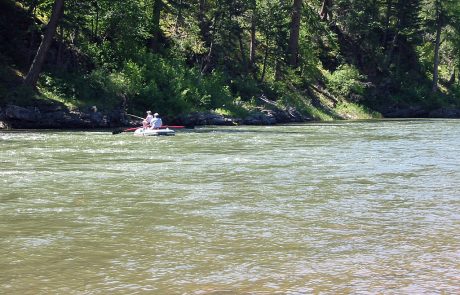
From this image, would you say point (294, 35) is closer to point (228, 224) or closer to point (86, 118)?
point (86, 118)

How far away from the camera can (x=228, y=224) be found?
1062 cm

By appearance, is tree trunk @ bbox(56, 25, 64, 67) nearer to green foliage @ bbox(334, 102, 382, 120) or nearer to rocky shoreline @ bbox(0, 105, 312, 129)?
rocky shoreline @ bbox(0, 105, 312, 129)

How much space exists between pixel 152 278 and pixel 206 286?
71 centimetres

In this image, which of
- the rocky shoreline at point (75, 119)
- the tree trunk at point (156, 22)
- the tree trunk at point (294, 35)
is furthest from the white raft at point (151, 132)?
the tree trunk at point (294, 35)

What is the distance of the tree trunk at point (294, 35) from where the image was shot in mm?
52000

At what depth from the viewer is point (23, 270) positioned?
803 centimetres

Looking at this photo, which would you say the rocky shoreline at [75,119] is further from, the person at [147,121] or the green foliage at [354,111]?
the green foliage at [354,111]

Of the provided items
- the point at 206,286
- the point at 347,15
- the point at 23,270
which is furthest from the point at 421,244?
the point at 347,15

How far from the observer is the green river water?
25.2ft

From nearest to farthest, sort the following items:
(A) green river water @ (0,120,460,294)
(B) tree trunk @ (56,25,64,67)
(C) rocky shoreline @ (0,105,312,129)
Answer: (A) green river water @ (0,120,460,294), (C) rocky shoreline @ (0,105,312,129), (B) tree trunk @ (56,25,64,67)

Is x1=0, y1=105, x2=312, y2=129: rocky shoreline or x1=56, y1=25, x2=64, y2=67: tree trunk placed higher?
x1=56, y1=25, x2=64, y2=67: tree trunk

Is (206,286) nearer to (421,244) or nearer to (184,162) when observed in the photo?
(421,244)

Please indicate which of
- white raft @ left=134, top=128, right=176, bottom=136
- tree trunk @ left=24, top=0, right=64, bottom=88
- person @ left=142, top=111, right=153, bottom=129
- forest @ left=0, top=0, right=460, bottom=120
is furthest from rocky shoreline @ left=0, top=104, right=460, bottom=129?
white raft @ left=134, top=128, right=176, bottom=136

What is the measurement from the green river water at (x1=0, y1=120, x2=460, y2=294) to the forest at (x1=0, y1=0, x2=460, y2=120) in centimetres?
1786
